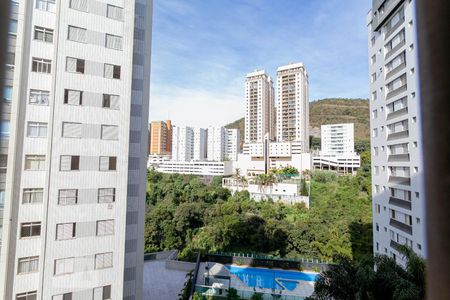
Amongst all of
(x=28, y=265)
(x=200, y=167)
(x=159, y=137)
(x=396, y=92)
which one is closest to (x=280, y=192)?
(x=200, y=167)

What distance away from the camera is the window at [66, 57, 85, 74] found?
21.9ft

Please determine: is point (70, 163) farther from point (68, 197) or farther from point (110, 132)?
point (110, 132)

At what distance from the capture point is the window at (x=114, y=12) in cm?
721

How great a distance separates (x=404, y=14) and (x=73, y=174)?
10.6m

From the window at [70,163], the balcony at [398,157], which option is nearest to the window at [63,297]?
the window at [70,163]

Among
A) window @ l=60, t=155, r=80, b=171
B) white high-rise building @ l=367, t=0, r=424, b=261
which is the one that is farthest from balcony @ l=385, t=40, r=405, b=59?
window @ l=60, t=155, r=80, b=171

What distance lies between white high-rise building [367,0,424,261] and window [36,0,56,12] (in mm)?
9472

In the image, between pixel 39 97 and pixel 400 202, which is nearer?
pixel 39 97

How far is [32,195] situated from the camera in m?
6.37

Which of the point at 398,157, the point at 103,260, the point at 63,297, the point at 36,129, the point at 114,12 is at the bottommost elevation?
the point at 63,297

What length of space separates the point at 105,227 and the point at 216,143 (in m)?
34.8

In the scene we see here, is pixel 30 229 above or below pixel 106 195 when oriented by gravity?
below

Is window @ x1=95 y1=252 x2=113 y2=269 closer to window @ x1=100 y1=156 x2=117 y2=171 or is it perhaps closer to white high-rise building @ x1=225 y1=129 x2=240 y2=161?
window @ x1=100 y1=156 x2=117 y2=171

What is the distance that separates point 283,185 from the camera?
80.3 feet
